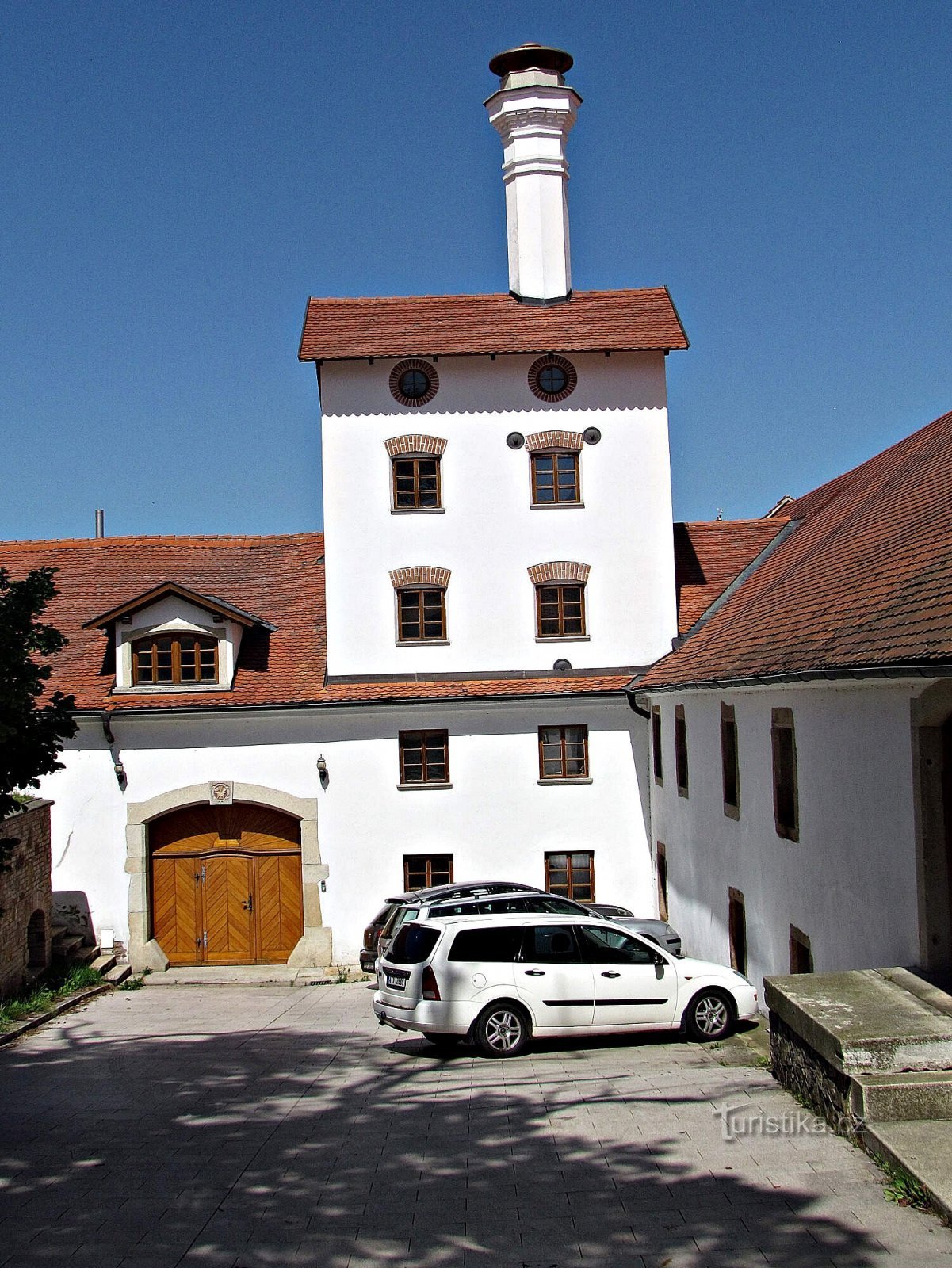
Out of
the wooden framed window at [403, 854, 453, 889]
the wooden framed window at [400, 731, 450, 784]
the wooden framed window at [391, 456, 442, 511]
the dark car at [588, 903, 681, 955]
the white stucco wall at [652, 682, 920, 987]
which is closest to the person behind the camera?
the white stucco wall at [652, 682, 920, 987]

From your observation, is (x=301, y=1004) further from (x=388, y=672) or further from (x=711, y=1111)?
(x=711, y=1111)

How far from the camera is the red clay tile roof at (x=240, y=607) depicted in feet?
82.1

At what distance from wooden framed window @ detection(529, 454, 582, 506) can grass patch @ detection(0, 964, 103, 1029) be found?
12.8m

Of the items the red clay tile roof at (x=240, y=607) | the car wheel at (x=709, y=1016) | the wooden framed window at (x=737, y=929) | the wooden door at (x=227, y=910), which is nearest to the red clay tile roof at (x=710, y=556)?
the red clay tile roof at (x=240, y=607)

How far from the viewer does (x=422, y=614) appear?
25.7 metres

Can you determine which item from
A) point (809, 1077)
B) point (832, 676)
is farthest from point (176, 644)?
point (809, 1077)

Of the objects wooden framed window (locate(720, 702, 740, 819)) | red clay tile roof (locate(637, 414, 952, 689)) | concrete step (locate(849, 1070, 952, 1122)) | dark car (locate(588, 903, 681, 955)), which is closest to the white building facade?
red clay tile roof (locate(637, 414, 952, 689))

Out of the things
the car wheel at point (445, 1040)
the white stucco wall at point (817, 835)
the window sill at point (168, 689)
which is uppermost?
the window sill at point (168, 689)

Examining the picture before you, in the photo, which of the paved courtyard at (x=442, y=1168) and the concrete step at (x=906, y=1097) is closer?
the paved courtyard at (x=442, y=1168)

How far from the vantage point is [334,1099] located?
40.0 feet

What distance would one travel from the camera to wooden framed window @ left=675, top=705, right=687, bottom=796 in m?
21.7

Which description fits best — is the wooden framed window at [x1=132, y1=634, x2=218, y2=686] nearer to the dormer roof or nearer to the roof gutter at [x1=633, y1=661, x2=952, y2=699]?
the dormer roof

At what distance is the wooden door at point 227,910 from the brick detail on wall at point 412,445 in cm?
902

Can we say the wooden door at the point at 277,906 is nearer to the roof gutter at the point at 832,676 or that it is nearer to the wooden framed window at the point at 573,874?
the wooden framed window at the point at 573,874
